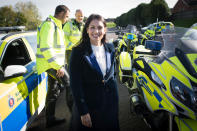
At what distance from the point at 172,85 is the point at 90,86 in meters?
0.93

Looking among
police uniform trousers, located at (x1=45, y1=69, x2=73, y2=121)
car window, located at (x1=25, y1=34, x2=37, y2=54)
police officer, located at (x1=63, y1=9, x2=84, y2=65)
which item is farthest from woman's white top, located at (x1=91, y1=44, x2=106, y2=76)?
police officer, located at (x1=63, y1=9, x2=84, y2=65)

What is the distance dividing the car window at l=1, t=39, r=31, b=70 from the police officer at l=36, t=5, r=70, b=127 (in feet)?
1.52

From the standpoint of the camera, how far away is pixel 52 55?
238 centimetres

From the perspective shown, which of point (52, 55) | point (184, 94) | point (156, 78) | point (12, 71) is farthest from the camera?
point (52, 55)

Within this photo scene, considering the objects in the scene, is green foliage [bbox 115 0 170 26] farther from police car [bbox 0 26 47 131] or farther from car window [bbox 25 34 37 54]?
police car [bbox 0 26 47 131]

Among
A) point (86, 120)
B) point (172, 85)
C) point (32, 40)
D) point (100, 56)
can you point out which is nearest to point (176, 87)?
point (172, 85)

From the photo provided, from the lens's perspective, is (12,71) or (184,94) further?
(12,71)

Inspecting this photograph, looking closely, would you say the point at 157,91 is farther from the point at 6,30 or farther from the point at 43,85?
the point at 6,30

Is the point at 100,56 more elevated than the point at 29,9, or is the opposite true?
the point at 29,9

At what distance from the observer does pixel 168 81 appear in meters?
1.83

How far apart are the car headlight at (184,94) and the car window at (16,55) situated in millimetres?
2348

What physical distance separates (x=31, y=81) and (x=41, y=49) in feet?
1.67

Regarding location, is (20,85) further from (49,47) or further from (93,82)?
(93,82)

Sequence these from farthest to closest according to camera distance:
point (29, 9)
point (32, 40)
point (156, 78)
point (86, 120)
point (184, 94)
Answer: point (29, 9), point (32, 40), point (156, 78), point (184, 94), point (86, 120)
